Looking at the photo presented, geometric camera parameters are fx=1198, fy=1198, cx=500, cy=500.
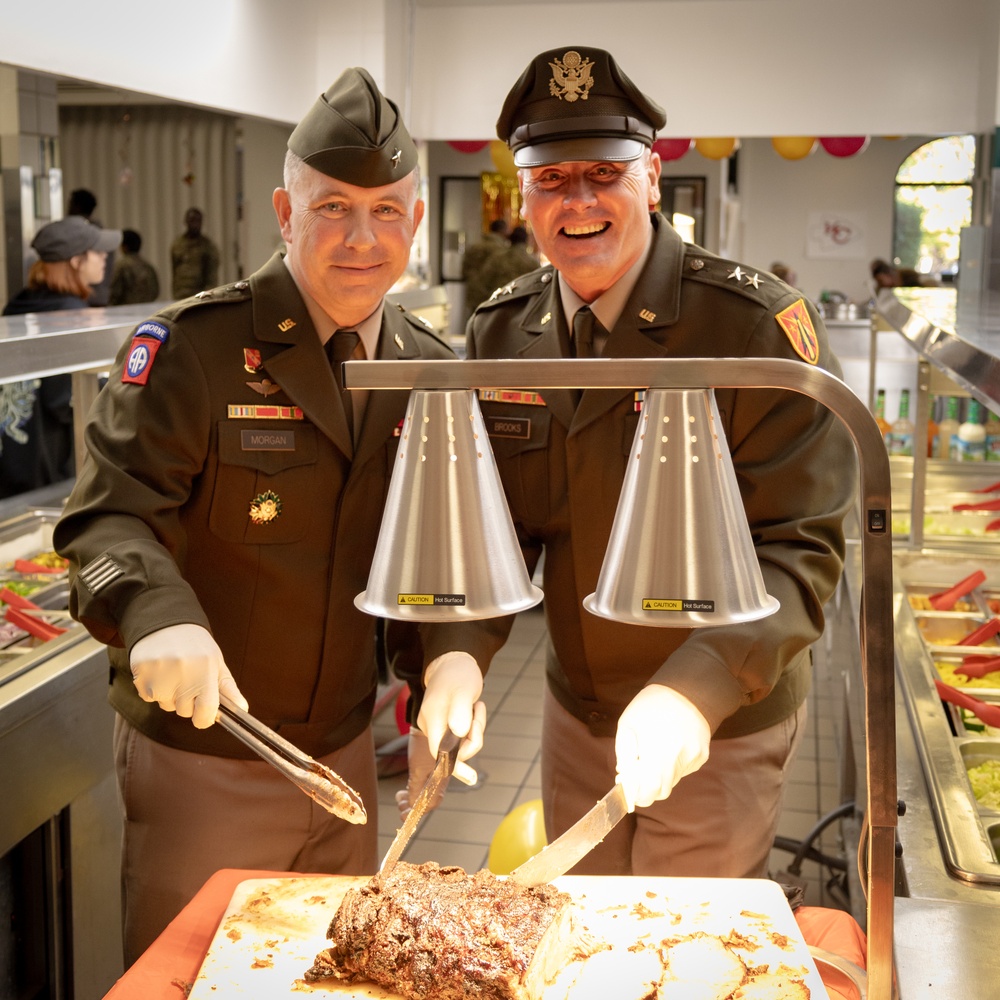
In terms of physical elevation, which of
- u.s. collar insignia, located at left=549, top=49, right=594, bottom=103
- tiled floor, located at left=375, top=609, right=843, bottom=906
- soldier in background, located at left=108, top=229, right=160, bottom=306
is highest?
u.s. collar insignia, located at left=549, top=49, right=594, bottom=103

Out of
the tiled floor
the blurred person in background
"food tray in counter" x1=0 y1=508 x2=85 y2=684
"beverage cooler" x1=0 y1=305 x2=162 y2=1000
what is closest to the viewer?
"beverage cooler" x1=0 y1=305 x2=162 y2=1000

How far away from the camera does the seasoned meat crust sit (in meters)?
1.48

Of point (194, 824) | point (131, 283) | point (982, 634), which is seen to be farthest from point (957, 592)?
point (131, 283)

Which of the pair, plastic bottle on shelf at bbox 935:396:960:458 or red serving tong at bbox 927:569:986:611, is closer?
red serving tong at bbox 927:569:986:611

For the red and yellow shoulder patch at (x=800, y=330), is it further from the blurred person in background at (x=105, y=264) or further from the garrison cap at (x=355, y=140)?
the blurred person in background at (x=105, y=264)

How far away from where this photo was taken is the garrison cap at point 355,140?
2.08 metres

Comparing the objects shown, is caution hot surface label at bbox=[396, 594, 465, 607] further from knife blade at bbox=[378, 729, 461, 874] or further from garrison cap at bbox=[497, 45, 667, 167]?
garrison cap at bbox=[497, 45, 667, 167]

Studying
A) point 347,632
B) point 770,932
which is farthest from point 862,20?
point 770,932

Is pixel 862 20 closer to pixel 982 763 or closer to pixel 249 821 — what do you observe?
pixel 982 763

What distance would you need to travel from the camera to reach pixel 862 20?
21.1ft

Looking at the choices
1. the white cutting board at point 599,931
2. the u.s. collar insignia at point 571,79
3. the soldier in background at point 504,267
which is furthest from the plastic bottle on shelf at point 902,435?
the white cutting board at point 599,931

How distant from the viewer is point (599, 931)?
63.6 inches

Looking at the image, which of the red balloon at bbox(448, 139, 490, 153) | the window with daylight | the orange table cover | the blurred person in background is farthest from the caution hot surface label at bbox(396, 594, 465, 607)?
the window with daylight

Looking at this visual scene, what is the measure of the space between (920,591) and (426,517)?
3001 millimetres
